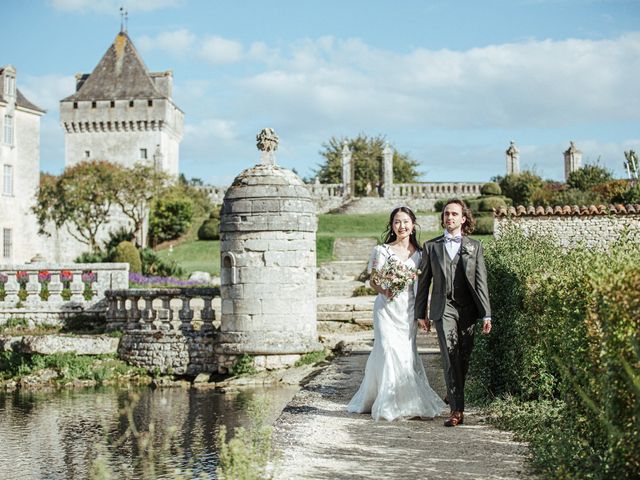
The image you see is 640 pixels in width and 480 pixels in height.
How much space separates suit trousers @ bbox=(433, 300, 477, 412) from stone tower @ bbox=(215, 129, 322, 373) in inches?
230

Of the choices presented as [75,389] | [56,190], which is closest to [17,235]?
[56,190]

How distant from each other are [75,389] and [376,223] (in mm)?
25853

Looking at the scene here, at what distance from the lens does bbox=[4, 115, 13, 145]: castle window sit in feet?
128

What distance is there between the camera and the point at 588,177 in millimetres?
37219

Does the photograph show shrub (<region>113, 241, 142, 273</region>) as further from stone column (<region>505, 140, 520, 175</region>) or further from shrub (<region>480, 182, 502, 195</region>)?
stone column (<region>505, 140, 520, 175</region>)

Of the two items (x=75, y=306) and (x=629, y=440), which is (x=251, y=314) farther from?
(x=629, y=440)

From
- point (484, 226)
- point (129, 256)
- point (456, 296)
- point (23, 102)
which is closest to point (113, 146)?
point (23, 102)

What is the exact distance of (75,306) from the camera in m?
15.5

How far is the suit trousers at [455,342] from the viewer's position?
22.4ft

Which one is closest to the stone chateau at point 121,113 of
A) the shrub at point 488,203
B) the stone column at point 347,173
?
the stone column at point 347,173

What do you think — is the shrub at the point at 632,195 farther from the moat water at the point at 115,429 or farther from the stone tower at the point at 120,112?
the stone tower at the point at 120,112

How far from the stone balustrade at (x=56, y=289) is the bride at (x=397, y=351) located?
9.26 m

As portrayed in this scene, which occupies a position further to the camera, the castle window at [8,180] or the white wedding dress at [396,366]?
the castle window at [8,180]

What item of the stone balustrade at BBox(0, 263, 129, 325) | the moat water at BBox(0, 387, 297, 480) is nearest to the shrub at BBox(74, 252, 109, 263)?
the stone balustrade at BBox(0, 263, 129, 325)
